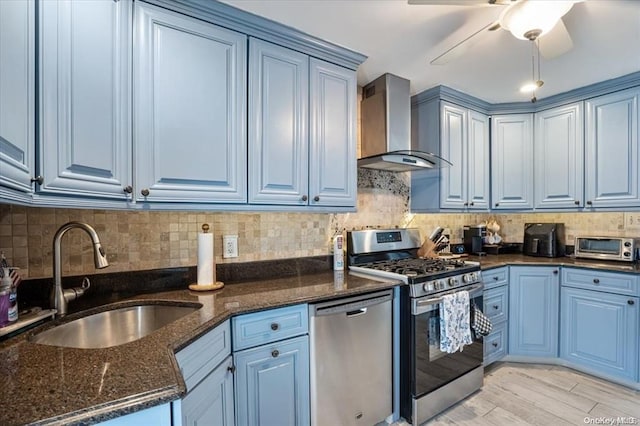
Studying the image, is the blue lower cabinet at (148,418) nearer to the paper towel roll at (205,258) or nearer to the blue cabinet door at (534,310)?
the paper towel roll at (205,258)

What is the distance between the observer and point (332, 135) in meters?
1.96

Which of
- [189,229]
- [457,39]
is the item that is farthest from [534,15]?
[189,229]

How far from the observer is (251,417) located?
1.38m

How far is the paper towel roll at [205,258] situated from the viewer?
1642 millimetres

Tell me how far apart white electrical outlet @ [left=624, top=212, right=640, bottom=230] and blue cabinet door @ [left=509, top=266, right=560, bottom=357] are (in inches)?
31.4

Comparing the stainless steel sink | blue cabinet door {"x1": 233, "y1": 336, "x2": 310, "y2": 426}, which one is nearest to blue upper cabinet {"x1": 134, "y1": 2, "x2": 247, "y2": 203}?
the stainless steel sink

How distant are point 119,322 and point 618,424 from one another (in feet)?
9.55

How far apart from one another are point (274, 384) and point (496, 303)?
6.74 feet

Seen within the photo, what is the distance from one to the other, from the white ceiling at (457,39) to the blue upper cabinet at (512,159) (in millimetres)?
441

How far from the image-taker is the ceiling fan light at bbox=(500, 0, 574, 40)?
1226 millimetres

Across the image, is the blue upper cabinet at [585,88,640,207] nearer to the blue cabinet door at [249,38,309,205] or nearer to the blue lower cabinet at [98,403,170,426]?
the blue cabinet door at [249,38,309,205]

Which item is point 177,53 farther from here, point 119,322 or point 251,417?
point 251,417

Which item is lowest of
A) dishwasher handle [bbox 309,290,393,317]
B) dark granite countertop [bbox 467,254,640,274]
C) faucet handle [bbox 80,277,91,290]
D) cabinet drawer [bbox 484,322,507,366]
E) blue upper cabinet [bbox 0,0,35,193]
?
cabinet drawer [bbox 484,322,507,366]

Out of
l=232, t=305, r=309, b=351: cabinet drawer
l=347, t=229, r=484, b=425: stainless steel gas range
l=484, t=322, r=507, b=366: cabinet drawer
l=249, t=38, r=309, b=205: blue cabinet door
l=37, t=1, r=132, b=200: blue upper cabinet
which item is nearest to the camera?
l=37, t=1, r=132, b=200: blue upper cabinet
